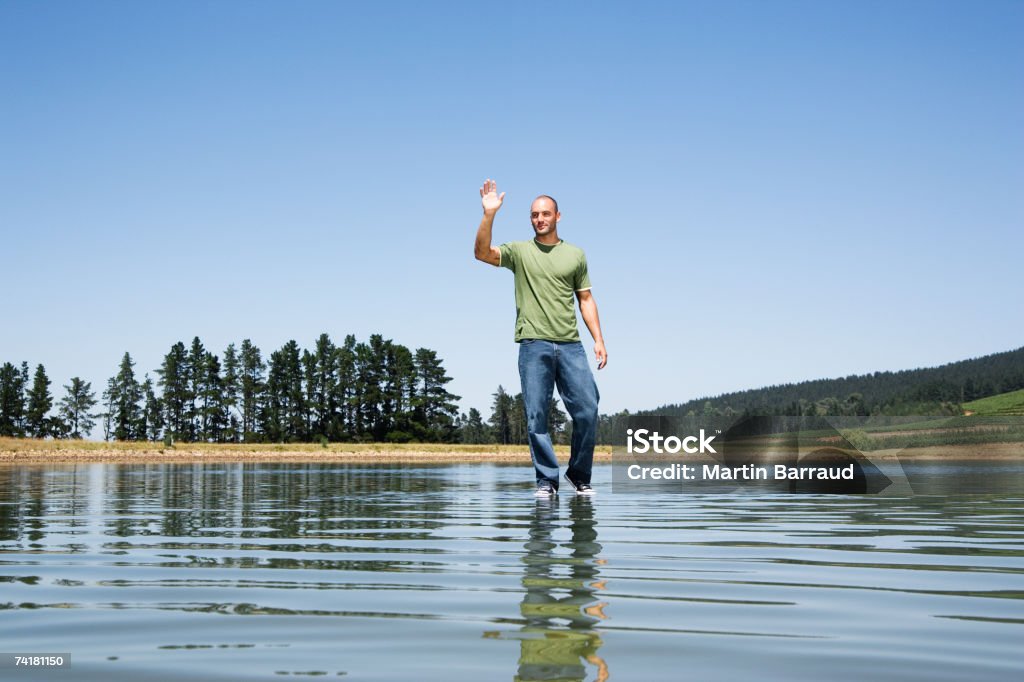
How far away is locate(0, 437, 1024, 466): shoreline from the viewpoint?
55.9 metres

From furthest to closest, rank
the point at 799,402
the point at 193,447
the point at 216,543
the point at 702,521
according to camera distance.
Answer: the point at 799,402 → the point at 193,447 → the point at 702,521 → the point at 216,543

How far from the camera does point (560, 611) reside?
2.67m

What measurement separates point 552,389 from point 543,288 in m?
1.07

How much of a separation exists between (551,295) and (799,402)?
195 meters

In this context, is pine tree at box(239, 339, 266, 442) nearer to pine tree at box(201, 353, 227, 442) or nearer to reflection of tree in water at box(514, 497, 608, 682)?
pine tree at box(201, 353, 227, 442)

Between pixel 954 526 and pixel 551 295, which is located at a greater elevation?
pixel 551 295

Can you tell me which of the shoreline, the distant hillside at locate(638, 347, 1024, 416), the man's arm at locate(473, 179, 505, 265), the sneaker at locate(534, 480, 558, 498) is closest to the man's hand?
the man's arm at locate(473, 179, 505, 265)

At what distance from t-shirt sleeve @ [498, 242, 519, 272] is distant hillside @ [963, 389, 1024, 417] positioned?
139 meters

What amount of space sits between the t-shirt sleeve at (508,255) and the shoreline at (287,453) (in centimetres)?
3588

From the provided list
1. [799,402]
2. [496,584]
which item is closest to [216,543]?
[496,584]

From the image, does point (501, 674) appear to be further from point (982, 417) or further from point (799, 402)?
point (799, 402)

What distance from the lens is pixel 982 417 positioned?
13225cm

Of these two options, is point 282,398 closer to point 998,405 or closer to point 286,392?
point 286,392

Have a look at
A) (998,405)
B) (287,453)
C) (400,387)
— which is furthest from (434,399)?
(998,405)
